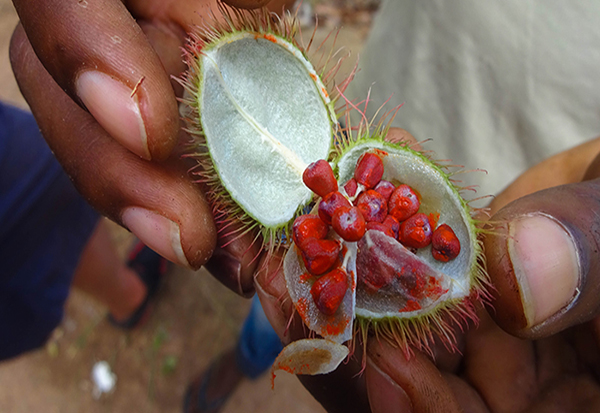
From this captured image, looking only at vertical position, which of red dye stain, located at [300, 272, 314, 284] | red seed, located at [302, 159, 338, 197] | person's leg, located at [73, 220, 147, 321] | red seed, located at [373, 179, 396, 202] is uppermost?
red seed, located at [302, 159, 338, 197]

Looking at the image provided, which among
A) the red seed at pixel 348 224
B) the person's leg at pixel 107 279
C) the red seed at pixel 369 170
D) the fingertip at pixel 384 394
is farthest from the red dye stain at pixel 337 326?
the person's leg at pixel 107 279

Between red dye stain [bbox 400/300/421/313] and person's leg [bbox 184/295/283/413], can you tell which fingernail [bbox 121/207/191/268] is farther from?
person's leg [bbox 184/295/283/413]

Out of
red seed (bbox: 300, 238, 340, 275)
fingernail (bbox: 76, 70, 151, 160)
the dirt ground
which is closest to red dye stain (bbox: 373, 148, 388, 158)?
red seed (bbox: 300, 238, 340, 275)

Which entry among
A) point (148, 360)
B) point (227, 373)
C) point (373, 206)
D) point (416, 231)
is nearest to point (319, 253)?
point (373, 206)

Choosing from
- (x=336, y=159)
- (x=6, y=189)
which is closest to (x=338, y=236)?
(x=336, y=159)

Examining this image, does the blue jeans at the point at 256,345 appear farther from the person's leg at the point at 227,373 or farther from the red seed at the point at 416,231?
the red seed at the point at 416,231

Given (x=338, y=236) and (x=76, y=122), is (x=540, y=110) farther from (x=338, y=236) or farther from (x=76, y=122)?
(x=76, y=122)
